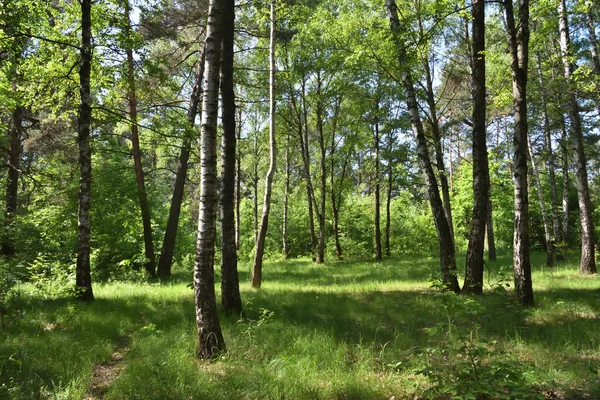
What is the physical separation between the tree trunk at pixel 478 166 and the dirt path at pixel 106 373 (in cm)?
711

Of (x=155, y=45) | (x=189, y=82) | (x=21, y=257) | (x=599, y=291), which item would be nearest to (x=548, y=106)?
(x=599, y=291)

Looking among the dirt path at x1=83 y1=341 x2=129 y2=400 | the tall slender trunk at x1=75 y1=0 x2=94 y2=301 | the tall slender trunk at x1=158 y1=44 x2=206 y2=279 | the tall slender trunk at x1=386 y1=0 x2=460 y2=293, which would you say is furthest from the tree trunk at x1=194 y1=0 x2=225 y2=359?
the tall slender trunk at x1=158 y1=44 x2=206 y2=279

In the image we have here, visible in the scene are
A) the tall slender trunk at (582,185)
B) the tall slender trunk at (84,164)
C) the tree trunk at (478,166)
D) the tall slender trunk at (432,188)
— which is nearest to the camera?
the tall slender trunk at (84,164)

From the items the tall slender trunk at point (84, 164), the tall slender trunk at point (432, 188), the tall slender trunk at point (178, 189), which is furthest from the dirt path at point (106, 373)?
the tall slender trunk at point (178, 189)

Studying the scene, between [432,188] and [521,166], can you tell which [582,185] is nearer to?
[521,166]

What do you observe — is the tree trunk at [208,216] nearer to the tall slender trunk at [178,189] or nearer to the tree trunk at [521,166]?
the tree trunk at [521,166]

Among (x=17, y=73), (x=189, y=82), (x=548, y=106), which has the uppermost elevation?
(x=189, y=82)

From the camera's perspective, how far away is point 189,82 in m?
15.0

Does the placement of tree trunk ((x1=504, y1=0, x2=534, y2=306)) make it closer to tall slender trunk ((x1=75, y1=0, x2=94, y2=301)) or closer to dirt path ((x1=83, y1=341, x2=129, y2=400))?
dirt path ((x1=83, y1=341, x2=129, y2=400))

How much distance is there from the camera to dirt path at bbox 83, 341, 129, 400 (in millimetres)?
4059

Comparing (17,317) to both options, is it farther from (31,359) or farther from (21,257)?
(21,257)

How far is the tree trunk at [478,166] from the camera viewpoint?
8.24m

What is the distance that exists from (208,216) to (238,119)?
19516 millimetres

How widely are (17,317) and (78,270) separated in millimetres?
1784
